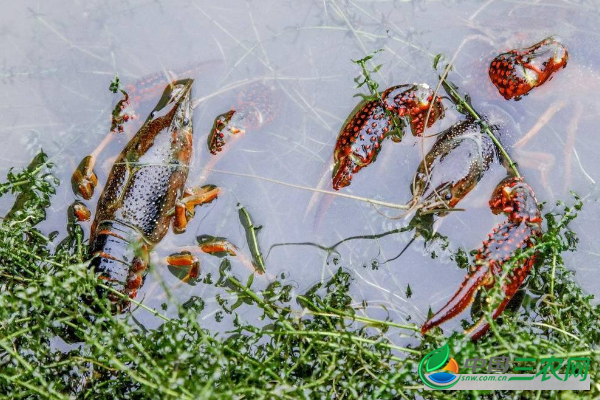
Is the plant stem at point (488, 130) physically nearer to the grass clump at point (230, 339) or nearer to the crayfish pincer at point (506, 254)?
the crayfish pincer at point (506, 254)

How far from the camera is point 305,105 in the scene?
4.59m

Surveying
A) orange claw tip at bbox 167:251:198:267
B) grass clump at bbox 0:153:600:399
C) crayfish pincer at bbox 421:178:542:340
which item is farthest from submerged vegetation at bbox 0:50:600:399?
orange claw tip at bbox 167:251:198:267

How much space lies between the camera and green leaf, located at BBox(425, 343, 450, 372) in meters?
3.62

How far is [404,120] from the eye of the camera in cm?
446

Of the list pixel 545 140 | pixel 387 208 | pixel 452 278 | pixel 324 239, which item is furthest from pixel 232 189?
pixel 545 140

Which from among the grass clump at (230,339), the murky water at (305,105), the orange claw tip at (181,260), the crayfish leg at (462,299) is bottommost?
the grass clump at (230,339)

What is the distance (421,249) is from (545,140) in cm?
137

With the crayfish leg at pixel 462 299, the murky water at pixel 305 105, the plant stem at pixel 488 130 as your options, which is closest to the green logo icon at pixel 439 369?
the crayfish leg at pixel 462 299

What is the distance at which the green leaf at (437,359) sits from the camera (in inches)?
143

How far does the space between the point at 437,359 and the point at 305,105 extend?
2216mm

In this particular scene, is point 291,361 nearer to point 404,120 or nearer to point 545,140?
point 404,120

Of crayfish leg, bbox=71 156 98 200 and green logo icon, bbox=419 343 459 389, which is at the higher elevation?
crayfish leg, bbox=71 156 98 200

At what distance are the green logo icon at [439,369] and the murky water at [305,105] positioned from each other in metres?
0.59

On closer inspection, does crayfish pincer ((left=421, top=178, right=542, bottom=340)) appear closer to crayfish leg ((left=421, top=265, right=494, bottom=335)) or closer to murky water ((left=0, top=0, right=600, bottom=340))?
crayfish leg ((left=421, top=265, right=494, bottom=335))
